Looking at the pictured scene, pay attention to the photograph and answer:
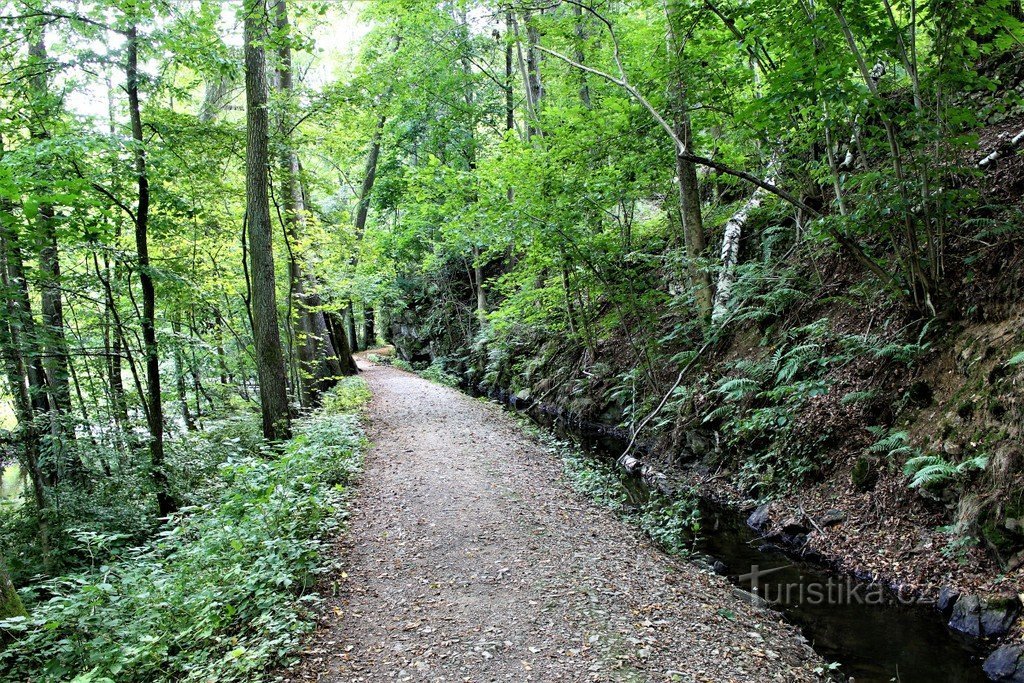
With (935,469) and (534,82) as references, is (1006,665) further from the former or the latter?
(534,82)

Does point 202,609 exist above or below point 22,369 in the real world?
below

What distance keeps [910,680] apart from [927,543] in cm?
164

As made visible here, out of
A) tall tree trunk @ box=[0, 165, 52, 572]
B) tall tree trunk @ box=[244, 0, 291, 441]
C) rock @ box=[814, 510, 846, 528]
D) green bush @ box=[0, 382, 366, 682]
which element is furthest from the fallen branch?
tall tree trunk @ box=[0, 165, 52, 572]

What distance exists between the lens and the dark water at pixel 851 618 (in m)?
4.39

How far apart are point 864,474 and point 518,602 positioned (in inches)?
174

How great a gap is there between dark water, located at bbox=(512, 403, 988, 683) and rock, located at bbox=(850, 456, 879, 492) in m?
1.19

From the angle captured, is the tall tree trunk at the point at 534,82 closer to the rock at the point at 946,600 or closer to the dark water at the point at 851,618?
the dark water at the point at 851,618

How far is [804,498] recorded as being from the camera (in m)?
6.98

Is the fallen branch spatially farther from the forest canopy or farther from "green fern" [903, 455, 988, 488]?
"green fern" [903, 455, 988, 488]

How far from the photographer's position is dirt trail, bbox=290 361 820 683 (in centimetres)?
419

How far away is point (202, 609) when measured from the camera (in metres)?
4.39

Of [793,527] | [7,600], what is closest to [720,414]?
[793,527]

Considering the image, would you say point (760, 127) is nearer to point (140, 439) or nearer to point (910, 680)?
point (910, 680)

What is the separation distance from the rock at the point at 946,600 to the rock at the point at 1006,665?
568 millimetres
